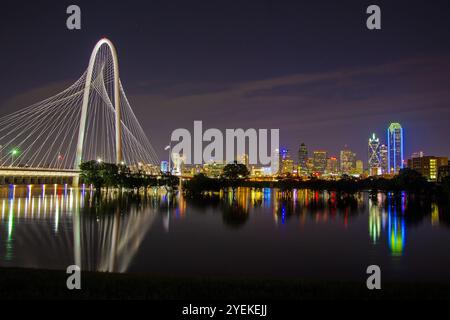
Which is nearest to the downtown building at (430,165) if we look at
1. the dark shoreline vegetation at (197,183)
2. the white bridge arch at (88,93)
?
the dark shoreline vegetation at (197,183)

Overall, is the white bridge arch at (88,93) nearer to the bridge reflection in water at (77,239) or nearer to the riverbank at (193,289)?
the bridge reflection in water at (77,239)

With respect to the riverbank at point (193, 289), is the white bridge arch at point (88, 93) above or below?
above

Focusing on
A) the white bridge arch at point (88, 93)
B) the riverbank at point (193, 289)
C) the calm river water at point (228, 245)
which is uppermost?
the white bridge arch at point (88, 93)

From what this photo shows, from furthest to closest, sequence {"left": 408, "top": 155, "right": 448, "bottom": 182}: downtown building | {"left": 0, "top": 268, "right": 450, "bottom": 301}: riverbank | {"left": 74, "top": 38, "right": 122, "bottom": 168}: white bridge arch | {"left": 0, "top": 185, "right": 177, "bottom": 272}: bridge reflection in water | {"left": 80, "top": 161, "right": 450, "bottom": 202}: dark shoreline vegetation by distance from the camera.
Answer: {"left": 408, "top": 155, "right": 448, "bottom": 182}: downtown building
{"left": 80, "top": 161, "right": 450, "bottom": 202}: dark shoreline vegetation
{"left": 74, "top": 38, "right": 122, "bottom": 168}: white bridge arch
{"left": 0, "top": 185, "right": 177, "bottom": 272}: bridge reflection in water
{"left": 0, "top": 268, "right": 450, "bottom": 301}: riverbank

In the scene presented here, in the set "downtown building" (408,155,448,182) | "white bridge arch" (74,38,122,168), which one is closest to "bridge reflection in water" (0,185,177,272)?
"white bridge arch" (74,38,122,168)

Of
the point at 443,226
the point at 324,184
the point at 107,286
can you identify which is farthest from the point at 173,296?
the point at 324,184

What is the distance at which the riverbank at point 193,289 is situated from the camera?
8766mm

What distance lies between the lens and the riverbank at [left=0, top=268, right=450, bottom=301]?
8766 millimetres

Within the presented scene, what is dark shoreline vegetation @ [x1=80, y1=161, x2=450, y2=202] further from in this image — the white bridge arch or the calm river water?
the calm river water

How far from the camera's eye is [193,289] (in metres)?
9.42

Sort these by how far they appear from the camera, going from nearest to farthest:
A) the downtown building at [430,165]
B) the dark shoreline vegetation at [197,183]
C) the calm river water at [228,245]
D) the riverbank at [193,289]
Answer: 1. the riverbank at [193,289]
2. the calm river water at [228,245]
3. the dark shoreline vegetation at [197,183]
4. the downtown building at [430,165]

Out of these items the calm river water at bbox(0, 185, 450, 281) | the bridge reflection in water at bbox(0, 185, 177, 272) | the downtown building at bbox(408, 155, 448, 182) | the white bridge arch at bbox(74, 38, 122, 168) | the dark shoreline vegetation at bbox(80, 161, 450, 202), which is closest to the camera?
the calm river water at bbox(0, 185, 450, 281)

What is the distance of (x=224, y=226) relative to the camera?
26.2 metres
